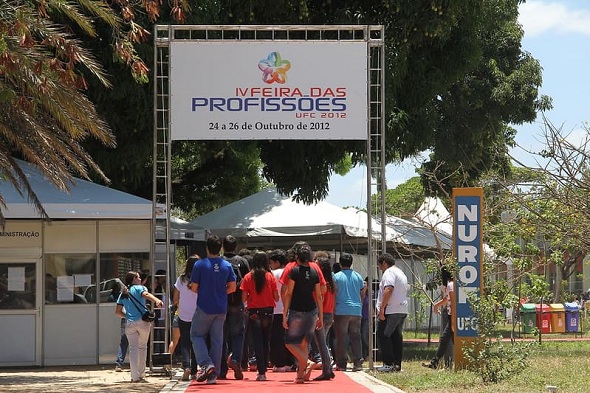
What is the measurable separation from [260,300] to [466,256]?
2907 millimetres

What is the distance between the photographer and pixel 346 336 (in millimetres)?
16312

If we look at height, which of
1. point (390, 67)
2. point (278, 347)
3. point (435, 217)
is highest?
point (390, 67)

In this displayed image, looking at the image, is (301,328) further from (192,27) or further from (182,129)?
(192,27)

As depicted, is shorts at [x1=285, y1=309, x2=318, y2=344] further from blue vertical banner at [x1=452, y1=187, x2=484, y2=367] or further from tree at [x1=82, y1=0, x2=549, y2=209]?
tree at [x1=82, y1=0, x2=549, y2=209]

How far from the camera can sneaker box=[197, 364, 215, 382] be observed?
45.6 ft

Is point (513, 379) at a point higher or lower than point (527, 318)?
higher

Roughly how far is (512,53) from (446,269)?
17033mm

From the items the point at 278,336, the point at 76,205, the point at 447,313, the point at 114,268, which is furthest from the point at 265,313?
the point at 114,268

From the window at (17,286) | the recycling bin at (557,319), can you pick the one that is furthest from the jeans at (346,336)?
the recycling bin at (557,319)

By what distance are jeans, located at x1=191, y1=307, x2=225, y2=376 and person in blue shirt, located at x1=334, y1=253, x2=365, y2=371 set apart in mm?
2551

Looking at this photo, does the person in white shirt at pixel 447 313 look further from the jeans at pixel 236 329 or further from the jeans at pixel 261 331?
the jeans at pixel 236 329

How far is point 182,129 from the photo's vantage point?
1631cm

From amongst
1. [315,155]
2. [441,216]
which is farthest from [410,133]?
[441,216]

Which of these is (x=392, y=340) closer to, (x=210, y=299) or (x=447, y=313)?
(x=447, y=313)
